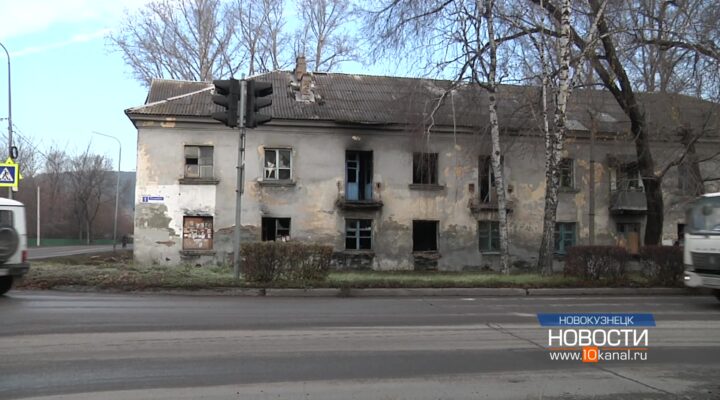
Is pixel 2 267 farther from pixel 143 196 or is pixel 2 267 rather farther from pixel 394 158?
pixel 394 158

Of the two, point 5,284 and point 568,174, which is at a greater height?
point 568,174

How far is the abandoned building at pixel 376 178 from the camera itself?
2403 centimetres

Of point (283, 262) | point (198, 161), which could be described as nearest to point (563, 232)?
point (198, 161)

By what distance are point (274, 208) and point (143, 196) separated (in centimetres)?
543

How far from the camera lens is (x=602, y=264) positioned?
51.7 ft

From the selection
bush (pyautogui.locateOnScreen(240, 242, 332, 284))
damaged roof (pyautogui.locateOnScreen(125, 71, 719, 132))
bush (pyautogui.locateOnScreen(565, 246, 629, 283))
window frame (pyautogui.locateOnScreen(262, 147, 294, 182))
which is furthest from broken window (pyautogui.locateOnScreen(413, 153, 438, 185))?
bush (pyautogui.locateOnScreen(240, 242, 332, 284))

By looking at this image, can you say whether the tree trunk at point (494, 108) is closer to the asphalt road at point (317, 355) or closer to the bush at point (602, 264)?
the bush at point (602, 264)

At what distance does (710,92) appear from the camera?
17.9 metres

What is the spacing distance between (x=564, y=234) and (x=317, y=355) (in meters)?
22.7

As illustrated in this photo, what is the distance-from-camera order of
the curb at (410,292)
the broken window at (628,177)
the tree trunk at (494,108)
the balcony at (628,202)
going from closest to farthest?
1. the curb at (410,292)
2. the tree trunk at (494,108)
3. the balcony at (628,202)
4. the broken window at (628,177)

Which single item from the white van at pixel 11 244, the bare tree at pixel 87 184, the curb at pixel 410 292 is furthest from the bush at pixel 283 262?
the bare tree at pixel 87 184

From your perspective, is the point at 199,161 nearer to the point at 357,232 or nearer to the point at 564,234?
the point at 357,232

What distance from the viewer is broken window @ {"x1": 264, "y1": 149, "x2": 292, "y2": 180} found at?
81.8 feet

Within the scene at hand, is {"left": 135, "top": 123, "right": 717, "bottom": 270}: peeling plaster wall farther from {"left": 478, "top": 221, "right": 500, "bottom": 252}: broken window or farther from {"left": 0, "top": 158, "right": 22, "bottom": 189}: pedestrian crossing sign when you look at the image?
{"left": 0, "top": 158, "right": 22, "bottom": 189}: pedestrian crossing sign
